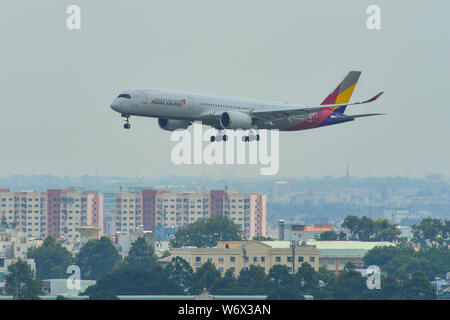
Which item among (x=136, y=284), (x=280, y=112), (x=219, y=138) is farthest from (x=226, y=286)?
(x=219, y=138)

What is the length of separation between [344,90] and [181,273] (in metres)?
61.3

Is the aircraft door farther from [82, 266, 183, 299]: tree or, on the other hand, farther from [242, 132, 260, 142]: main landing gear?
[82, 266, 183, 299]: tree

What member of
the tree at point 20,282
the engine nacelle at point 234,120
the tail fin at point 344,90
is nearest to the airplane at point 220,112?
the engine nacelle at point 234,120

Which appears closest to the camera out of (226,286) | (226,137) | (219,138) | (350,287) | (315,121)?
(226,137)

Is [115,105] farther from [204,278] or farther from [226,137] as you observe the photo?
[204,278]

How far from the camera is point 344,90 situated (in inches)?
5404

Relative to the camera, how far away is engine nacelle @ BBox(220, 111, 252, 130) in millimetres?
112750

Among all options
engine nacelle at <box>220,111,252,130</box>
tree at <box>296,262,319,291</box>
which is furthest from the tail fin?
tree at <box>296,262,319,291</box>

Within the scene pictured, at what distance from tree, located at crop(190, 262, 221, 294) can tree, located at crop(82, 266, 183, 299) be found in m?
3.27

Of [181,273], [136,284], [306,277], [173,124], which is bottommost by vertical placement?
[136,284]

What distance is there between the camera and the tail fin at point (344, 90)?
447ft

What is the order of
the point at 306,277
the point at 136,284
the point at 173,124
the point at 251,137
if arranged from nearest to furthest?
the point at 251,137 → the point at 173,124 → the point at 136,284 → the point at 306,277
